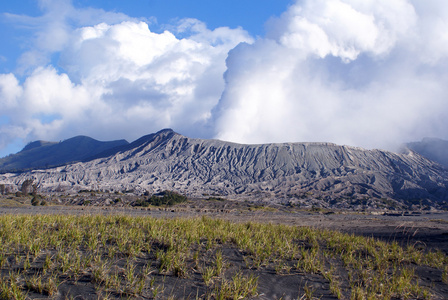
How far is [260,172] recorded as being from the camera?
122 metres

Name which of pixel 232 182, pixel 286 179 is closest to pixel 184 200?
pixel 232 182

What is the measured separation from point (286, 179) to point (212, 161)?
106 ft

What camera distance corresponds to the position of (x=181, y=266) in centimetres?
695

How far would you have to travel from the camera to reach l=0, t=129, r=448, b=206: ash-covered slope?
327 feet

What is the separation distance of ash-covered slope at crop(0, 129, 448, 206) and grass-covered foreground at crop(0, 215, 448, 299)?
77818mm

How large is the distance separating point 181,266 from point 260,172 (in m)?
117

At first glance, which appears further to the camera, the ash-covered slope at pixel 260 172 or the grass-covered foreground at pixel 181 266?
the ash-covered slope at pixel 260 172

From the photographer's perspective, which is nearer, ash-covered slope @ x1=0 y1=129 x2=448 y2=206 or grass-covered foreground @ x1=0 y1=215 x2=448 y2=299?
grass-covered foreground @ x1=0 y1=215 x2=448 y2=299

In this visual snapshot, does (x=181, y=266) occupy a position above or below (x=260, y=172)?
below

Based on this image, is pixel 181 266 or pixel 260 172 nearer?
pixel 181 266

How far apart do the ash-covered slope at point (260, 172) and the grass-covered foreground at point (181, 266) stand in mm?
77818

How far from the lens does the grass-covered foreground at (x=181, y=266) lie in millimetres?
5992

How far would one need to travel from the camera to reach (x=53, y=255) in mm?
7020

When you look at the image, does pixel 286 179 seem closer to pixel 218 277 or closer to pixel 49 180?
pixel 49 180
